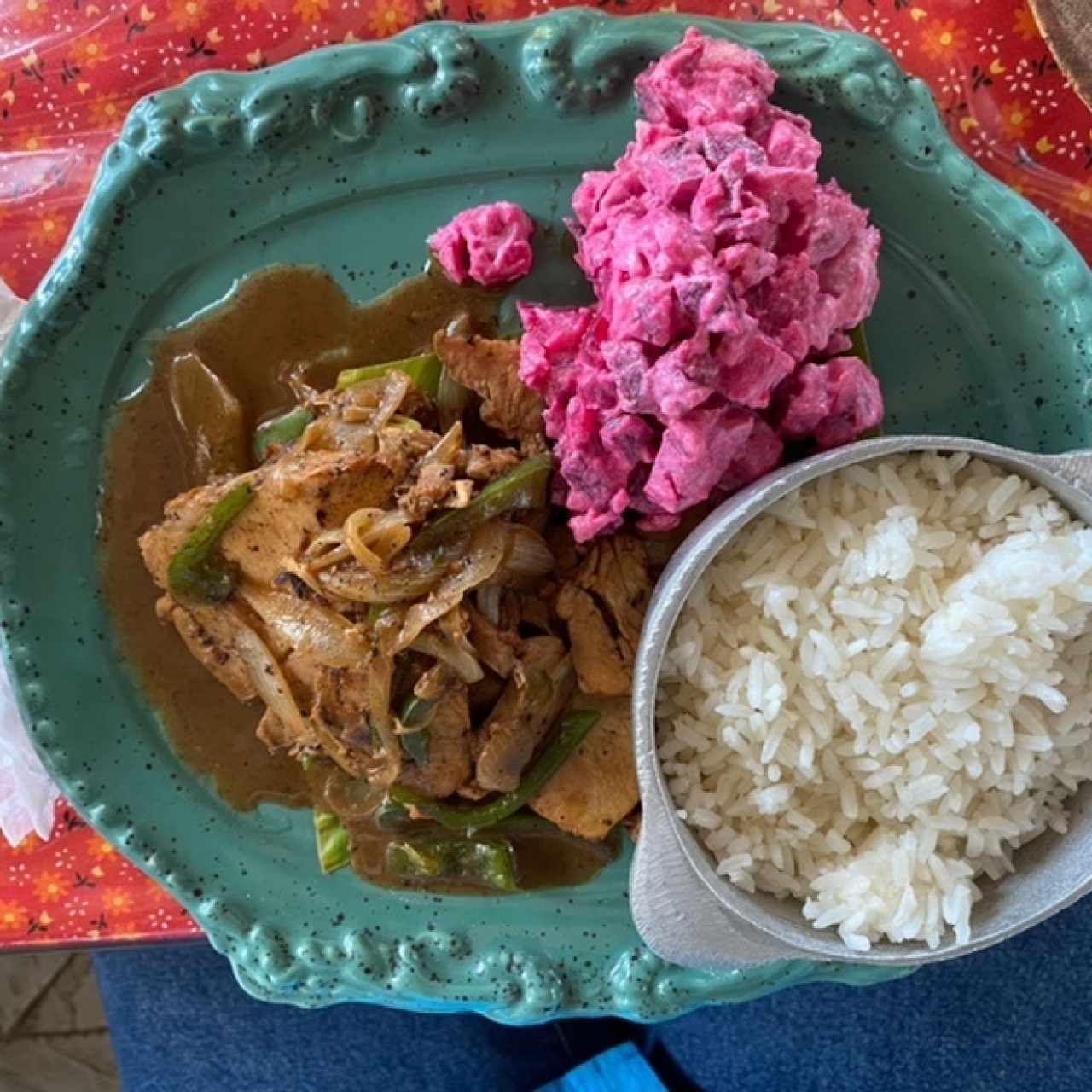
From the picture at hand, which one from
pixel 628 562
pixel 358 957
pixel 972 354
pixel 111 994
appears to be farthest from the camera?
pixel 111 994

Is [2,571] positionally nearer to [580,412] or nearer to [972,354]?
[580,412]

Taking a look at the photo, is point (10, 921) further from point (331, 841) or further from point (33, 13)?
point (33, 13)

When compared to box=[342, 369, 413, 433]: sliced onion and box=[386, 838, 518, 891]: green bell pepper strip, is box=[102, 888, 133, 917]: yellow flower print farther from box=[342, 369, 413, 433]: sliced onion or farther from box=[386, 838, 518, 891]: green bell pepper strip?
box=[342, 369, 413, 433]: sliced onion

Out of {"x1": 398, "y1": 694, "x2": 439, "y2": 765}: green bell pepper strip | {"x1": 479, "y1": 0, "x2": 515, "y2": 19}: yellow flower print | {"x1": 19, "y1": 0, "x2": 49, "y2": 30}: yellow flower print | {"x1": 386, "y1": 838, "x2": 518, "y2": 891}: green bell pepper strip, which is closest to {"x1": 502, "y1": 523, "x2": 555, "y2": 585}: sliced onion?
{"x1": 398, "y1": 694, "x2": 439, "y2": 765}: green bell pepper strip

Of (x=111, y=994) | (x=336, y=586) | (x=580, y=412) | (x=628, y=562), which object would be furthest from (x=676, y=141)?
(x=111, y=994)

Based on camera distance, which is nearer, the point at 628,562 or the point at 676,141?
the point at 676,141

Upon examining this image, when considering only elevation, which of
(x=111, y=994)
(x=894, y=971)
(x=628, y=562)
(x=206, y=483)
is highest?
(x=206, y=483)
